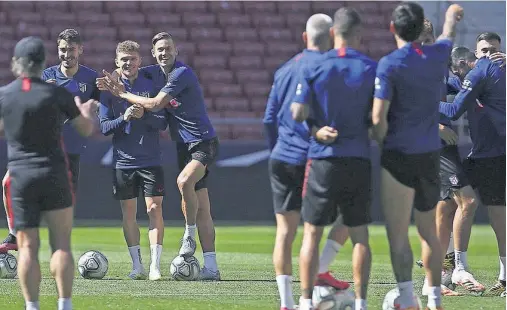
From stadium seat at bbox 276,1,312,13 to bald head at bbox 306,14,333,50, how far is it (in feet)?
61.4

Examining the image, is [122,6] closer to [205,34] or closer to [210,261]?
[205,34]

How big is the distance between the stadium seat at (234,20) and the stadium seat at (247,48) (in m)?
0.46

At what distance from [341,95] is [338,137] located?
0.92 feet

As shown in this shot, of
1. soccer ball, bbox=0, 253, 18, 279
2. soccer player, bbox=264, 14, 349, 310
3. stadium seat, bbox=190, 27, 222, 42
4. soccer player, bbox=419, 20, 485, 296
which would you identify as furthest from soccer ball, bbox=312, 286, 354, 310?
stadium seat, bbox=190, 27, 222, 42

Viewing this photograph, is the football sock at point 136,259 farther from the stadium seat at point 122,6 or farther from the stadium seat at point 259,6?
the stadium seat at point 259,6

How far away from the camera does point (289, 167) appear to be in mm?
8430

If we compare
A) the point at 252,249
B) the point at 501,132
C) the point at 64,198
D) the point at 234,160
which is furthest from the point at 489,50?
the point at 234,160

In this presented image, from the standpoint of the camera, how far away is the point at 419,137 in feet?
27.3

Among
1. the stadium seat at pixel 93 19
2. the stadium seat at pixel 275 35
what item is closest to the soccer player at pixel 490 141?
the stadium seat at pixel 275 35

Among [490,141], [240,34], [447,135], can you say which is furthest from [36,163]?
[240,34]

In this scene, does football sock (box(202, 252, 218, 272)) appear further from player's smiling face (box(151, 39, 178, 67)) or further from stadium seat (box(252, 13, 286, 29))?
stadium seat (box(252, 13, 286, 29))

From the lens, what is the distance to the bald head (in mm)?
8289

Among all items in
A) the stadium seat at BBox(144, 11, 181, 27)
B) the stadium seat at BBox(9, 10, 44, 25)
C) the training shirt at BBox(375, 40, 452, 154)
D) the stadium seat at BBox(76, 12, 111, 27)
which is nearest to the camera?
the training shirt at BBox(375, 40, 452, 154)

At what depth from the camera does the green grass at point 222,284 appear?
9594 millimetres
